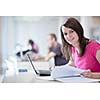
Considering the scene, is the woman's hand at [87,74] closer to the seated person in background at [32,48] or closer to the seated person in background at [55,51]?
the seated person in background at [55,51]

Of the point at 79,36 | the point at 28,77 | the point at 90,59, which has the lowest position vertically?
the point at 28,77

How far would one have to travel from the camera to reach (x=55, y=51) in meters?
1.89

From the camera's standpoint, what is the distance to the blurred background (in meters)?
1.85

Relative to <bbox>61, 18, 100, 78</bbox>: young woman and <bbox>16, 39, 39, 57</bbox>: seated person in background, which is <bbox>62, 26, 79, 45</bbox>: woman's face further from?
<bbox>16, 39, 39, 57</bbox>: seated person in background

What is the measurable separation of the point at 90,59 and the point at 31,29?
0.37 meters

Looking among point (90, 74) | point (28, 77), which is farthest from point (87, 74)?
point (28, 77)

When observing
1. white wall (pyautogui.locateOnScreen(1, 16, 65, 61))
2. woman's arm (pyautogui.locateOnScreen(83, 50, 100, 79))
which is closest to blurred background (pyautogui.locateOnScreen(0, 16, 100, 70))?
white wall (pyautogui.locateOnScreen(1, 16, 65, 61))

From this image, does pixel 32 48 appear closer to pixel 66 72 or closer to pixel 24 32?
pixel 24 32

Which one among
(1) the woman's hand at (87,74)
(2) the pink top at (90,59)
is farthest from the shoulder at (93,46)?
(1) the woman's hand at (87,74)

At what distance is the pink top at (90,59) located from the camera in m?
1.84

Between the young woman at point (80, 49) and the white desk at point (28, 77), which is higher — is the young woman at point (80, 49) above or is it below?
above

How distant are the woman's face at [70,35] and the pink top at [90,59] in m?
0.08
